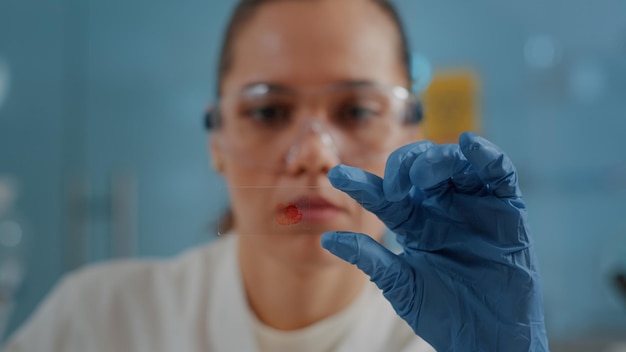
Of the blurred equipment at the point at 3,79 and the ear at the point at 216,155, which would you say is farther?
the blurred equipment at the point at 3,79

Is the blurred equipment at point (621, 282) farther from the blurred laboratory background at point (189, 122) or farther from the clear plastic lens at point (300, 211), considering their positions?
the clear plastic lens at point (300, 211)

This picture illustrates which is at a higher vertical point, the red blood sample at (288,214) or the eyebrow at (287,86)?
the eyebrow at (287,86)

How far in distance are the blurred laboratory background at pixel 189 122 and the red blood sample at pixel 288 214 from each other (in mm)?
1810

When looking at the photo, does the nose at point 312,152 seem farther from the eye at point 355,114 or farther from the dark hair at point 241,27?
the dark hair at point 241,27

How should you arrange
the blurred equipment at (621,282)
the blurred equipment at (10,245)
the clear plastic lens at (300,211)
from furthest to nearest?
the blurred equipment at (10,245)
the blurred equipment at (621,282)
the clear plastic lens at (300,211)

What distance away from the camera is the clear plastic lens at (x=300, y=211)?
3.84ft

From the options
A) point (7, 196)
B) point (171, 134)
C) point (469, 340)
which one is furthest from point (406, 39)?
point (7, 196)

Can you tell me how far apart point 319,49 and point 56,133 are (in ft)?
7.29

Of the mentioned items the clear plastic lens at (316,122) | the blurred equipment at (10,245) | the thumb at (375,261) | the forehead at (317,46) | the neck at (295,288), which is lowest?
the blurred equipment at (10,245)

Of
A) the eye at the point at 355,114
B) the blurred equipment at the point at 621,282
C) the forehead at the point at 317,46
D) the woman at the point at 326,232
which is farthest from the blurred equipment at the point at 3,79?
the blurred equipment at the point at 621,282

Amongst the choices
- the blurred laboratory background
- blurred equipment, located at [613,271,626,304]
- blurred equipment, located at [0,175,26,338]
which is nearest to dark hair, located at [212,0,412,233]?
the blurred laboratory background

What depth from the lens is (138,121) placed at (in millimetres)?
3154

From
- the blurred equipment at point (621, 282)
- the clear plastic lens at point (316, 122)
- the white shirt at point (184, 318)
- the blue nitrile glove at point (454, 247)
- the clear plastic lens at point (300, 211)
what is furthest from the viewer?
the blurred equipment at point (621, 282)

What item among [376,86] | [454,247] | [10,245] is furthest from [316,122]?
[10,245]
